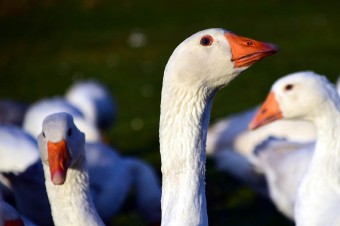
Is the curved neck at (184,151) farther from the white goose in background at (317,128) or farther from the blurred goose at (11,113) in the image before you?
the blurred goose at (11,113)

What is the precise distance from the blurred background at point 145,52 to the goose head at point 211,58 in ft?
10.8

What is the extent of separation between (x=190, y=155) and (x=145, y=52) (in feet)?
43.0

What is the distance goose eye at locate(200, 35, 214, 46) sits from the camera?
14.3 ft

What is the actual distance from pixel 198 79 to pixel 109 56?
13.3m

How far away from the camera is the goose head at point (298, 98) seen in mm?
5797

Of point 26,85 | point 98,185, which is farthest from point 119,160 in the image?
point 26,85

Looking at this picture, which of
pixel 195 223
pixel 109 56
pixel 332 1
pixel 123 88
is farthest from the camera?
pixel 332 1

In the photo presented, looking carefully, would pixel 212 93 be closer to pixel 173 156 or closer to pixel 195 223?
pixel 173 156

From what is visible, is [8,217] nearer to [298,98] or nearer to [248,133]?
[298,98]

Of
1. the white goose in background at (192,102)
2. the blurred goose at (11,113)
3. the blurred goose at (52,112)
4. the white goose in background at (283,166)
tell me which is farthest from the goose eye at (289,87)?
the blurred goose at (11,113)

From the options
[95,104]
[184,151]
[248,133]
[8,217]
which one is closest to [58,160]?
[8,217]

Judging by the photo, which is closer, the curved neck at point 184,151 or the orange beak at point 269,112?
the curved neck at point 184,151

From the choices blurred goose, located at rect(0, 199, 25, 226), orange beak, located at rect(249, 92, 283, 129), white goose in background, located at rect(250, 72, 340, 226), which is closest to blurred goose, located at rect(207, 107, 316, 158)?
orange beak, located at rect(249, 92, 283, 129)

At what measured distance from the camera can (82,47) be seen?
1877 centimetres
